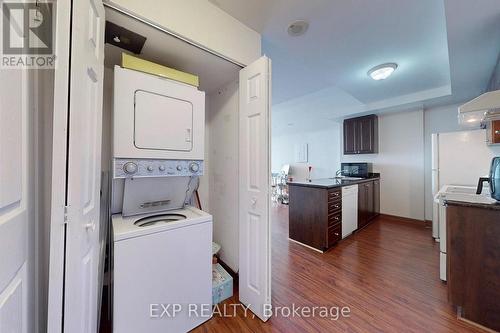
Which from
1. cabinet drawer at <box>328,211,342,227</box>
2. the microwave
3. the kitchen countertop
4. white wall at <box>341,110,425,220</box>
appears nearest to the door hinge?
the kitchen countertop

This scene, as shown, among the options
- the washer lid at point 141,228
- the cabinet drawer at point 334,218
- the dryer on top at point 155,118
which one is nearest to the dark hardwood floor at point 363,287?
the cabinet drawer at point 334,218

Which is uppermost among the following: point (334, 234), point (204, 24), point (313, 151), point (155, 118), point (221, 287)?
point (204, 24)

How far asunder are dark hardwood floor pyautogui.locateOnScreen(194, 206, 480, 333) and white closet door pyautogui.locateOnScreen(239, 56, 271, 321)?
23 cm

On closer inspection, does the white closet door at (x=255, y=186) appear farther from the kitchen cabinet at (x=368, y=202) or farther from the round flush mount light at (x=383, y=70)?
the kitchen cabinet at (x=368, y=202)

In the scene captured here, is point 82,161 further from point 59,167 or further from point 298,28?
point 298,28

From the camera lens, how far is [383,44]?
202 cm

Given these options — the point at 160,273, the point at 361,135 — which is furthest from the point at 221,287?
the point at 361,135

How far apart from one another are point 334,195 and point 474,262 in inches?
55.0

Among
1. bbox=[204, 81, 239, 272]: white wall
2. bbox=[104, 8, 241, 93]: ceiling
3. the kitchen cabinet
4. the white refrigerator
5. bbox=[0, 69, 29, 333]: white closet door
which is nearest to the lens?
bbox=[0, 69, 29, 333]: white closet door

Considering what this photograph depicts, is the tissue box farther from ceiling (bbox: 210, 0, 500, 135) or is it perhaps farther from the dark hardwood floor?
ceiling (bbox: 210, 0, 500, 135)

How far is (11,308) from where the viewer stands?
0.57 m

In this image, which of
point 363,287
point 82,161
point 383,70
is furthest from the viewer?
point 383,70

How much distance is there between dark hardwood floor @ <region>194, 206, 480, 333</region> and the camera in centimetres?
145

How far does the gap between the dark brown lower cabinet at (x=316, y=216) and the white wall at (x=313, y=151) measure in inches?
111
